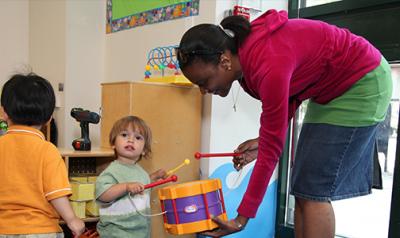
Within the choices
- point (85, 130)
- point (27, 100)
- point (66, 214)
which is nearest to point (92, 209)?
point (85, 130)

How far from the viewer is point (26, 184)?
52.7 inches

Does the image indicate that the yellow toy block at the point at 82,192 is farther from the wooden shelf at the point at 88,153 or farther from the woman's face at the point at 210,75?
the woman's face at the point at 210,75

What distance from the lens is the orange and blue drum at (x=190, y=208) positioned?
4.32ft

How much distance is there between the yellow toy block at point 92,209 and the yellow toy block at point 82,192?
3cm

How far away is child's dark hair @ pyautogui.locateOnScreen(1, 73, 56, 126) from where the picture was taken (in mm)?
1381

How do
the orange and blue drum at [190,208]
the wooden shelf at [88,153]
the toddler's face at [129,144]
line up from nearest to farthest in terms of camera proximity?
the orange and blue drum at [190,208] → the toddler's face at [129,144] → the wooden shelf at [88,153]

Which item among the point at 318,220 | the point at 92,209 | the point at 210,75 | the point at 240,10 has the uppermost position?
the point at 240,10

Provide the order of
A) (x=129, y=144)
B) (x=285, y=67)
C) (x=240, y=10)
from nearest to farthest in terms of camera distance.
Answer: (x=285, y=67)
(x=129, y=144)
(x=240, y=10)

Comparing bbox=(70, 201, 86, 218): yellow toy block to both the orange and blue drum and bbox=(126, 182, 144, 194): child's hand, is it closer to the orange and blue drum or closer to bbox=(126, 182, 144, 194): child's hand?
bbox=(126, 182, 144, 194): child's hand

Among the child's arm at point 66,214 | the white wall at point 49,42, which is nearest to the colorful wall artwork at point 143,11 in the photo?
the white wall at point 49,42

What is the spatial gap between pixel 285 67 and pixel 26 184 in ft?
2.91

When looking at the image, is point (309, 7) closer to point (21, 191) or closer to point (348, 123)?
point (348, 123)

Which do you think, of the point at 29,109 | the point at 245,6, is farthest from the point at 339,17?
the point at 29,109

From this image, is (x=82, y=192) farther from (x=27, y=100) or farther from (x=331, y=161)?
(x=331, y=161)
